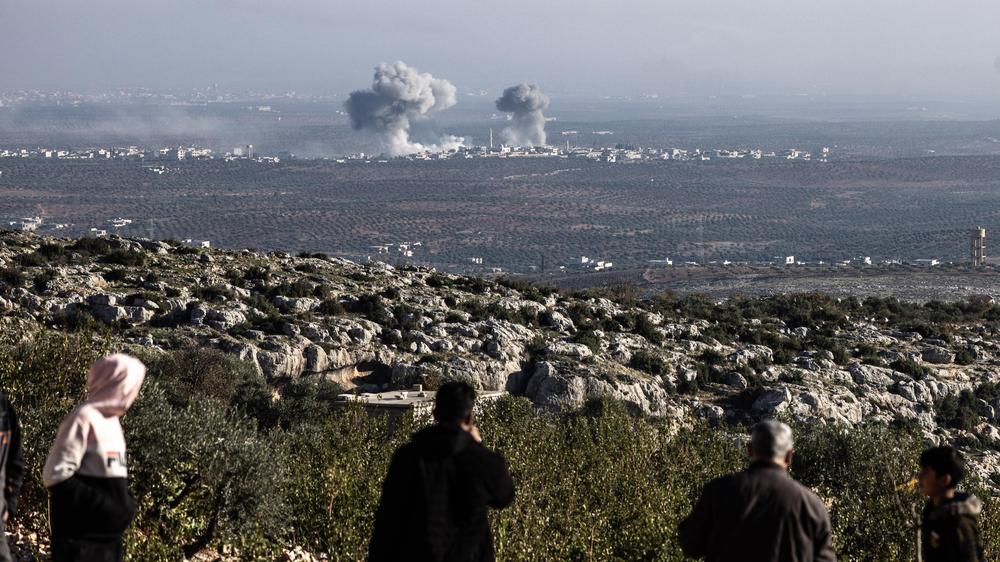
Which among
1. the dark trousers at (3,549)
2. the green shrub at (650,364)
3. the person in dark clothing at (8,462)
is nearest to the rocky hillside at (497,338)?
the green shrub at (650,364)

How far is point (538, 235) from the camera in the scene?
338ft

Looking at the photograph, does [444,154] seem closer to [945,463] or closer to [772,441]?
[945,463]

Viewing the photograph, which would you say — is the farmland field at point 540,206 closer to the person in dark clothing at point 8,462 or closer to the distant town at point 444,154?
the distant town at point 444,154

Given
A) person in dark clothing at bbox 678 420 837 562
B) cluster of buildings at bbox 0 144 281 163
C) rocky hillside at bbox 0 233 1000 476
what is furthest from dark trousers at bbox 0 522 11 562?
cluster of buildings at bbox 0 144 281 163

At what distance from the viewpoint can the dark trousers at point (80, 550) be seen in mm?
5188

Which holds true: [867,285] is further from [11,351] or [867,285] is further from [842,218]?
[842,218]

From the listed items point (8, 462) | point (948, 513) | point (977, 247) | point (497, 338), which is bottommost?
point (977, 247)

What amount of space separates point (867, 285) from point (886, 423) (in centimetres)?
3018

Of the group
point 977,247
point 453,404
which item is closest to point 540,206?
point 977,247

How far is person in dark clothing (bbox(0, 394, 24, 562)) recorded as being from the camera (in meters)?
5.17

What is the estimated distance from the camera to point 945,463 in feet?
16.8

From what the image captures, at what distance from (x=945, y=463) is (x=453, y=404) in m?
1.85

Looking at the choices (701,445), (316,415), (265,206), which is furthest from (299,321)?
(265,206)

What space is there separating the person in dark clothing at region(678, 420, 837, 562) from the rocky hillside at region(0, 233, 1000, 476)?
13899 millimetres
